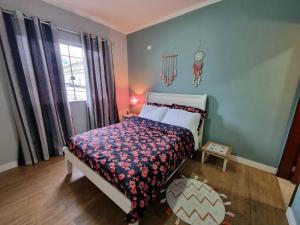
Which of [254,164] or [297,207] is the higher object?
[297,207]

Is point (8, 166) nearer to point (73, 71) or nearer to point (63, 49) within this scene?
point (73, 71)

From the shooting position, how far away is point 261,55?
1904 millimetres

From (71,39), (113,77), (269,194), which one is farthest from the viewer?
(113,77)

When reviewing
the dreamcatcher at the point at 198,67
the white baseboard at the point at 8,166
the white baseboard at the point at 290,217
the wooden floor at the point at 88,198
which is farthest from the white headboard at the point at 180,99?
the white baseboard at the point at 8,166

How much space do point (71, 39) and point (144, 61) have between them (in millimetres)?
1569

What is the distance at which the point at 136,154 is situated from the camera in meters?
1.45

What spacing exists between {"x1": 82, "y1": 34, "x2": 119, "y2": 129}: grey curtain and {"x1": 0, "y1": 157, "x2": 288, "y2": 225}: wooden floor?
51.7 inches

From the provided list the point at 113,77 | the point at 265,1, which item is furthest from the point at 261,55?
the point at 113,77

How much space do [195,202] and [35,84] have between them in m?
2.82

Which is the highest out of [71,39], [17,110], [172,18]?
[172,18]

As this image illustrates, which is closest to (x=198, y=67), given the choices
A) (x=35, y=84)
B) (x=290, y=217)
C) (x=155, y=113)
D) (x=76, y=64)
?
(x=155, y=113)

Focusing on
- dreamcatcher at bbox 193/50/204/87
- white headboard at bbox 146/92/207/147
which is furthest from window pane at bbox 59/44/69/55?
dreamcatcher at bbox 193/50/204/87

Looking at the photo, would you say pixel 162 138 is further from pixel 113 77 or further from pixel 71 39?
pixel 71 39

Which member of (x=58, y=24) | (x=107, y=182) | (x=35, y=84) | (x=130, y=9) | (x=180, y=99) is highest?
(x=130, y=9)
